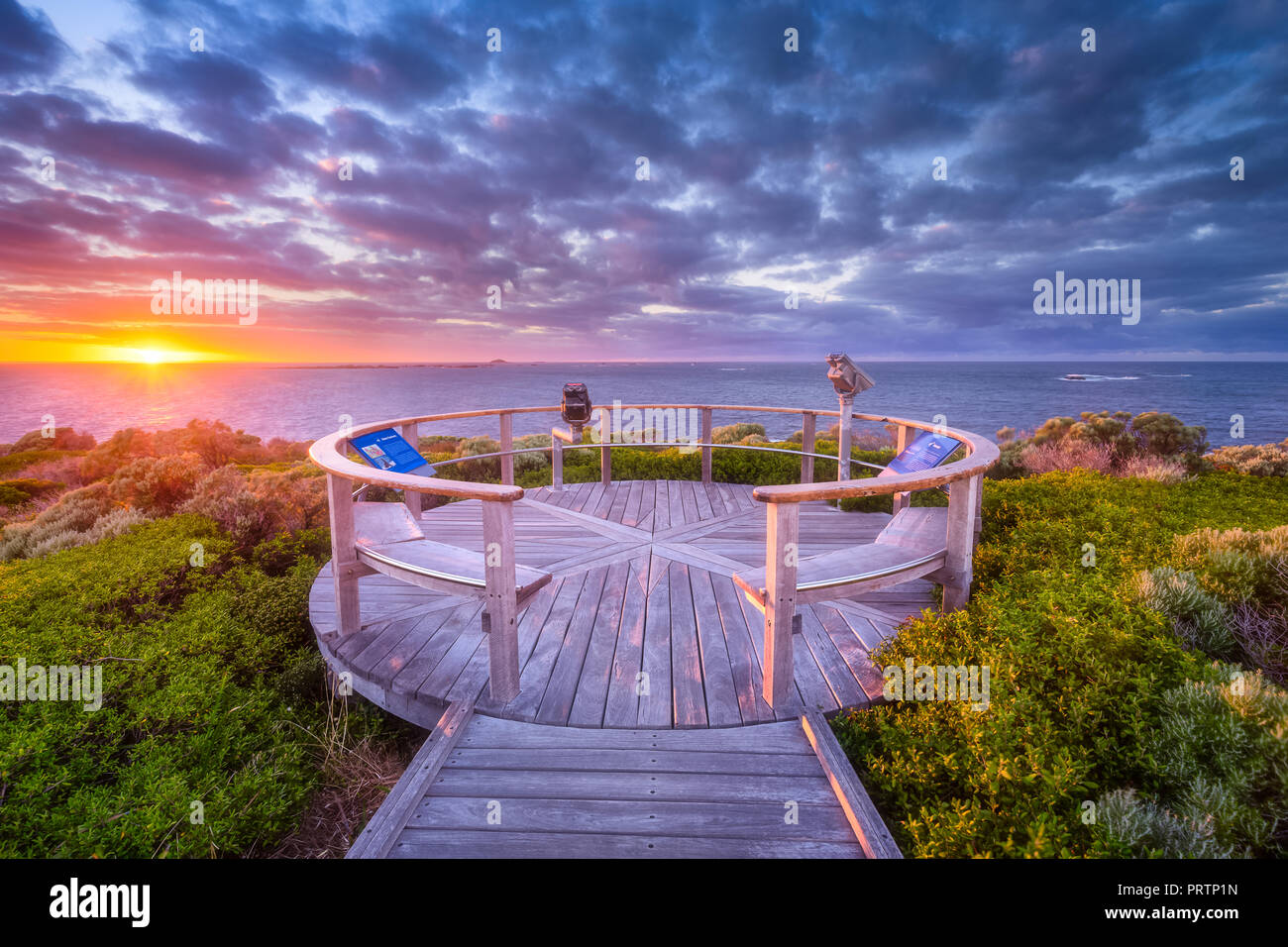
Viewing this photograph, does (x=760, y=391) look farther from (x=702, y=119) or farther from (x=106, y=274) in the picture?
(x=106, y=274)

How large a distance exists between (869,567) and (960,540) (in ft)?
2.01

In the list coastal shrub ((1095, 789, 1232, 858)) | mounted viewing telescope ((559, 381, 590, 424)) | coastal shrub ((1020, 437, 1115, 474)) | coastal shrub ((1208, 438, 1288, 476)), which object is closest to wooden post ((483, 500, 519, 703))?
coastal shrub ((1095, 789, 1232, 858))

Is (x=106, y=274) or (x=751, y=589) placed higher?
(x=106, y=274)

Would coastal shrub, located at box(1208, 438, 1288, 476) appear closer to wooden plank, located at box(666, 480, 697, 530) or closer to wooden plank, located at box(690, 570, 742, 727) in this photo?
wooden plank, located at box(666, 480, 697, 530)

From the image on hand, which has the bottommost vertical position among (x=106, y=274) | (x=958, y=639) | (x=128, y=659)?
(x=128, y=659)

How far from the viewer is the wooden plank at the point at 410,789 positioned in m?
1.70

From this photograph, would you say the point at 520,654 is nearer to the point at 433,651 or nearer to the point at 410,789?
the point at 433,651

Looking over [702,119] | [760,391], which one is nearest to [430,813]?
[702,119]

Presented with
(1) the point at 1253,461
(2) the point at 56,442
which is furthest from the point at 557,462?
(2) the point at 56,442

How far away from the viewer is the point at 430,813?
6.14 ft

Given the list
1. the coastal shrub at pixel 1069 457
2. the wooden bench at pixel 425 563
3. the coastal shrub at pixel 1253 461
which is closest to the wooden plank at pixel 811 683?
the wooden bench at pixel 425 563

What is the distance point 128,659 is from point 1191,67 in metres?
19.0

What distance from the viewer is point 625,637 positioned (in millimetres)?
3150
